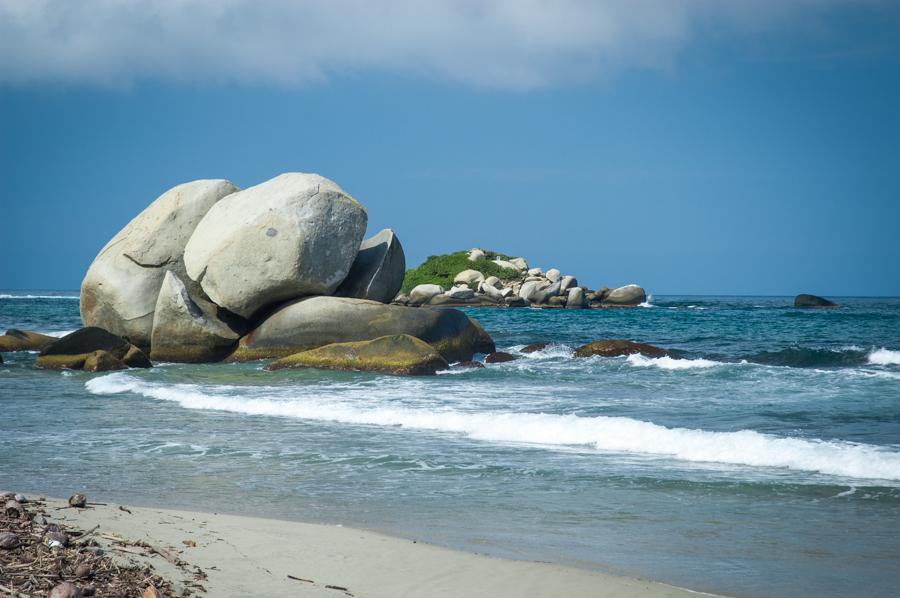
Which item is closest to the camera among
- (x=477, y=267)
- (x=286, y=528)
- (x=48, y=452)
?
(x=286, y=528)

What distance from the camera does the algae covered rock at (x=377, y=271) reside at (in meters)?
21.9

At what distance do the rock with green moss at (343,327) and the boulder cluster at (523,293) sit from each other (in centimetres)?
4524

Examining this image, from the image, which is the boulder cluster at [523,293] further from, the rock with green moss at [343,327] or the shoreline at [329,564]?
the shoreline at [329,564]

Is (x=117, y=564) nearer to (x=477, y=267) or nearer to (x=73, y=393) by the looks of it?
(x=73, y=393)

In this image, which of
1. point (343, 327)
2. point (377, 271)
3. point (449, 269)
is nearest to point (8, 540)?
point (343, 327)

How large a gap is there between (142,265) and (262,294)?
158 inches

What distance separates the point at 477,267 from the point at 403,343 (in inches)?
2573

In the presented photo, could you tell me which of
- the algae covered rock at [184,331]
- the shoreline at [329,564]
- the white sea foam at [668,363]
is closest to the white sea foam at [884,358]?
the white sea foam at [668,363]

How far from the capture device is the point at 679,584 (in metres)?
4.98

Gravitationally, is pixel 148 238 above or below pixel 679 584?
above

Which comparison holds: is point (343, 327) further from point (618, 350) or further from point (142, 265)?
point (618, 350)

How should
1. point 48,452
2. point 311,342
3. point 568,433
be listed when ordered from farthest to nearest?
point 311,342
point 568,433
point 48,452

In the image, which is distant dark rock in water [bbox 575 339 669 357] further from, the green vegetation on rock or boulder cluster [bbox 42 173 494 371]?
the green vegetation on rock

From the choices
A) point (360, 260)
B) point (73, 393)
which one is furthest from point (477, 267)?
point (73, 393)
